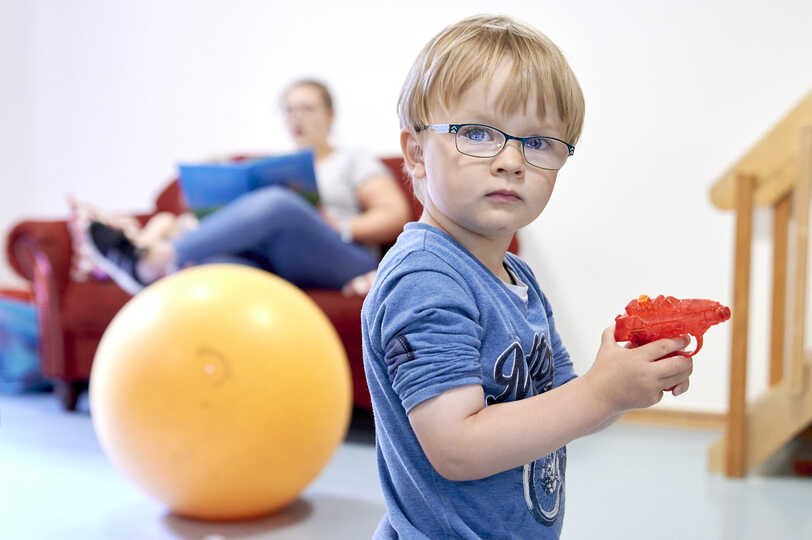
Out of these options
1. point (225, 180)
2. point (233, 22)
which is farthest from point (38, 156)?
point (225, 180)

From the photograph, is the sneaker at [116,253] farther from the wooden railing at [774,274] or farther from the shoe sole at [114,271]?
the wooden railing at [774,274]

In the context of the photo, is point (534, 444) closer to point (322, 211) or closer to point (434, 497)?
point (434, 497)

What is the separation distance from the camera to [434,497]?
2.08ft

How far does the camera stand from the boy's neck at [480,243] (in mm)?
667

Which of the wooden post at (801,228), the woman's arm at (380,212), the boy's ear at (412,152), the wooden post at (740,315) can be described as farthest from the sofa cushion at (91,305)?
the boy's ear at (412,152)

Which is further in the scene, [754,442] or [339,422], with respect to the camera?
[754,442]

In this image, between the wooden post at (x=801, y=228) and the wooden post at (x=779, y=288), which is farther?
the wooden post at (x=779, y=288)

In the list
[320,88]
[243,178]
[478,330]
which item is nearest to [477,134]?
[478,330]

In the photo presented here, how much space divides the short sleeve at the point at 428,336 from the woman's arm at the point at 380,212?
5.76 feet

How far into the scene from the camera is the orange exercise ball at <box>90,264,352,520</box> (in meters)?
1.43

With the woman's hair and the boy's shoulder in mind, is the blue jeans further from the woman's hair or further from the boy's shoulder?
the boy's shoulder

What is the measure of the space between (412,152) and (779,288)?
1589 millimetres

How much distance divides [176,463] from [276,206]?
896 mm

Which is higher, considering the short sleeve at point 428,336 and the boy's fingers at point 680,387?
the short sleeve at point 428,336
